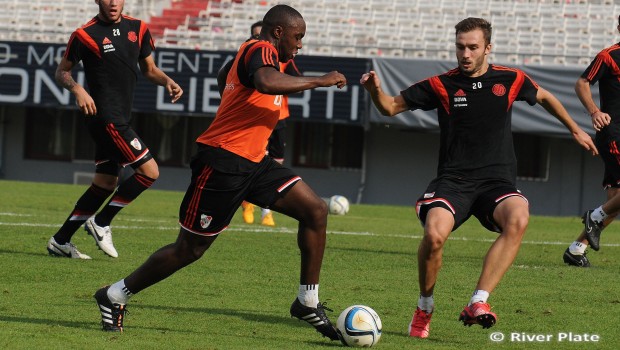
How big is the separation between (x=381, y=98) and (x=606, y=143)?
177 inches

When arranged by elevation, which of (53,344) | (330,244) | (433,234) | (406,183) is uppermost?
(433,234)

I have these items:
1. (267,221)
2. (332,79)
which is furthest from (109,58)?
(267,221)

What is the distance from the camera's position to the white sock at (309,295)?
705cm

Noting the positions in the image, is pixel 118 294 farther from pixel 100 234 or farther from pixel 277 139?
pixel 277 139

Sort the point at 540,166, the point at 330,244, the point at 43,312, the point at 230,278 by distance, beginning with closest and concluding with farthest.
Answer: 1. the point at 43,312
2. the point at 230,278
3. the point at 330,244
4. the point at 540,166

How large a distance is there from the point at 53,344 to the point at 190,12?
79.2 ft

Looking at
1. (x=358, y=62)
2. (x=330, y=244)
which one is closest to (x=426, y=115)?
(x=358, y=62)

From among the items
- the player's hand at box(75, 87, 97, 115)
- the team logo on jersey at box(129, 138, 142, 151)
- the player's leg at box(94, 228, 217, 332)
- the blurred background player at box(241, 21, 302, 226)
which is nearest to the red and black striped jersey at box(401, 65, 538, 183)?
the player's leg at box(94, 228, 217, 332)

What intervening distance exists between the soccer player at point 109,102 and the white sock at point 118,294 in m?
3.40

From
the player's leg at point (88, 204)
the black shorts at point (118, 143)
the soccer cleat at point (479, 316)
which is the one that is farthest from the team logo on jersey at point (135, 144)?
the soccer cleat at point (479, 316)

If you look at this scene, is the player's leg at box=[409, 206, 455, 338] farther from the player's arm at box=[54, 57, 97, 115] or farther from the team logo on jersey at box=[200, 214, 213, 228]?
the player's arm at box=[54, 57, 97, 115]

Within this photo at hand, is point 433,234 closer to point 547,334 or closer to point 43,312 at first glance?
point 547,334

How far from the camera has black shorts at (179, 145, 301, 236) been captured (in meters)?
6.98

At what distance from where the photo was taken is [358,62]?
965 inches
